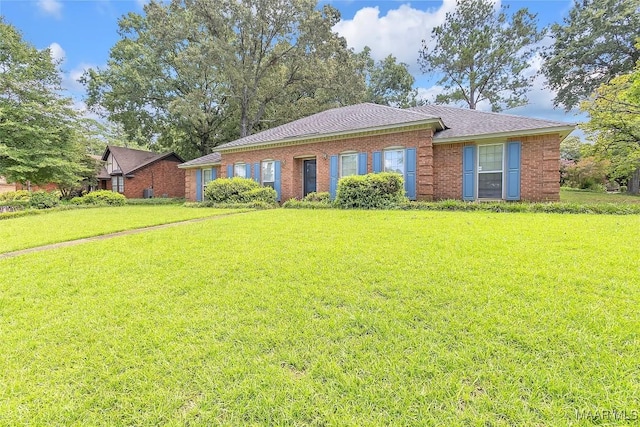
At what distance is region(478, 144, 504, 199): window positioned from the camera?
35.4 ft

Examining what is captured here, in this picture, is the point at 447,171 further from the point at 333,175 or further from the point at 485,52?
the point at 485,52

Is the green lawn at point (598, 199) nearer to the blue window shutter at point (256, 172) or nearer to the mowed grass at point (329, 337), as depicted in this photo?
the mowed grass at point (329, 337)

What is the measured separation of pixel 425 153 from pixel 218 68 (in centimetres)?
1746

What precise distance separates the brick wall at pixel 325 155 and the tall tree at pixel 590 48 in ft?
63.4

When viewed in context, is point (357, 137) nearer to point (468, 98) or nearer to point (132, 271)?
point (132, 271)

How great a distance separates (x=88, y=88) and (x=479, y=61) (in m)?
33.6

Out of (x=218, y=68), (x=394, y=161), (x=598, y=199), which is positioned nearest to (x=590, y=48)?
(x=598, y=199)

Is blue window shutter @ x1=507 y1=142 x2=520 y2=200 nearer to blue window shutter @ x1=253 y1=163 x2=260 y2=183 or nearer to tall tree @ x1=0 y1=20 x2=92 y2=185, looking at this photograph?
blue window shutter @ x1=253 y1=163 x2=260 y2=183

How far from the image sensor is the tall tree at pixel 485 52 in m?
23.5

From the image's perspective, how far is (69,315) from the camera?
3.04 meters

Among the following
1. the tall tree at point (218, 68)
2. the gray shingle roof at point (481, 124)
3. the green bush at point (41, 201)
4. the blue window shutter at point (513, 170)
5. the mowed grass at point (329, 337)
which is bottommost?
the mowed grass at point (329, 337)

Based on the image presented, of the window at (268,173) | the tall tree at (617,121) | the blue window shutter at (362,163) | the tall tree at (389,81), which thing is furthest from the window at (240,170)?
the tall tree at (389,81)

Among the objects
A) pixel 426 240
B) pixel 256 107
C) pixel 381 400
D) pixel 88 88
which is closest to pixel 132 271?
pixel 381 400

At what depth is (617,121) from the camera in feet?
39.6
